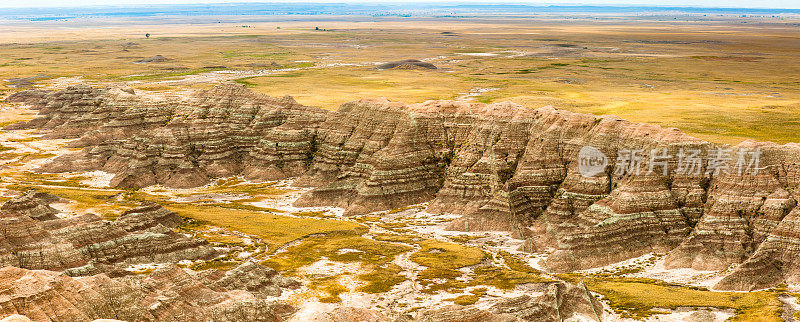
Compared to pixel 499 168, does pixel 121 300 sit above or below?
above

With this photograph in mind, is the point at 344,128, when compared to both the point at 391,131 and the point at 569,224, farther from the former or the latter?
the point at 569,224

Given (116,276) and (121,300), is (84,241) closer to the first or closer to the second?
(116,276)

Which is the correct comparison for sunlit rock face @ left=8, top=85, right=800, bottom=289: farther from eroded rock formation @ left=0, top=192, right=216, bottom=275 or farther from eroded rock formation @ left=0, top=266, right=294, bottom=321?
eroded rock formation @ left=0, top=266, right=294, bottom=321

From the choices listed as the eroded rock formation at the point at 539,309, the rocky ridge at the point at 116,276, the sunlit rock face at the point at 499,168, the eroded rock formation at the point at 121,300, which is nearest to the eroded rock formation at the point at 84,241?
the rocky ridge at the point at 116,276

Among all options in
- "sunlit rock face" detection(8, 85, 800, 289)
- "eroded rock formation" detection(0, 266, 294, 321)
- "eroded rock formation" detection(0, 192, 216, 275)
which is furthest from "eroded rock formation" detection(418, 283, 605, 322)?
"eroded rock formation" detection(0, 192, 216, 275)

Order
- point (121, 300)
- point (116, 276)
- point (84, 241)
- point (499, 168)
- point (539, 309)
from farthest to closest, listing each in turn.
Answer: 1. point (499, 168)
2. point (84, 241)
3. point (116, 276)
4. point (539, 309)
5. point (121, 300)

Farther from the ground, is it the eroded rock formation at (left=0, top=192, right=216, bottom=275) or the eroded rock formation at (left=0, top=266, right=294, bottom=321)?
the eroded rock formation at (left=0, top=266, right=294, bottom=321)

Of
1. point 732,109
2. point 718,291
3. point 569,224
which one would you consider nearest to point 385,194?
point 569,224

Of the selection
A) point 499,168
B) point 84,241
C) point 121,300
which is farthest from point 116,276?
point 499,168
